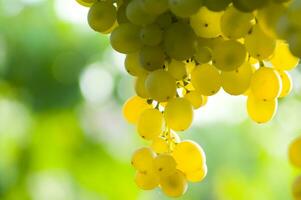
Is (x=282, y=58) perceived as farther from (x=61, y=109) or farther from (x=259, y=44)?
(x=61, y=109)

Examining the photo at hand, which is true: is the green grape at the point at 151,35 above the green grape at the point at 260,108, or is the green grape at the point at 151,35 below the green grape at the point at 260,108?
below

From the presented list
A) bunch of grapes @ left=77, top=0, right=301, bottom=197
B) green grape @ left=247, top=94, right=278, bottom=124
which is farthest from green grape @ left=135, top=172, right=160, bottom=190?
green grape @ left=247, top=94, right=278, bottom=124

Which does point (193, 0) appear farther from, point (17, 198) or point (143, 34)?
point (17, 198)

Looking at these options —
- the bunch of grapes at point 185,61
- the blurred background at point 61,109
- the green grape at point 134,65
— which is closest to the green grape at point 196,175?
the bunch of grapes at point 185,61


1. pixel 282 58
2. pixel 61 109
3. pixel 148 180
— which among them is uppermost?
pixel 61 109

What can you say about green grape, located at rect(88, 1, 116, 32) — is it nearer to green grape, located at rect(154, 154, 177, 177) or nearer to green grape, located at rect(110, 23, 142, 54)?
green grape, located at rect(110, 23, 142, 54)

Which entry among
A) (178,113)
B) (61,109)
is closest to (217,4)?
(178,113)

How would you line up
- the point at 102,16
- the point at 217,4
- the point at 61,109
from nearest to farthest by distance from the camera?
the point at 217,4, the point at 102,16, the point at 61,109

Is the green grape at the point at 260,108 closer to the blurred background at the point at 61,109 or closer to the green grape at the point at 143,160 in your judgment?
the green grape at the point at 143,160

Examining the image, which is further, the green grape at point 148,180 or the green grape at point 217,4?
the green grape at point 148,180
